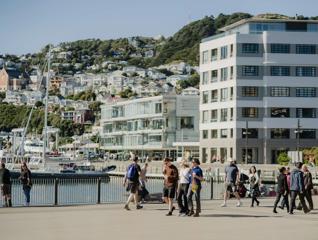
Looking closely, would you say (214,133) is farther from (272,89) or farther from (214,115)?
(272,89)

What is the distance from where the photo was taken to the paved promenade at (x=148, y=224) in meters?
18.8

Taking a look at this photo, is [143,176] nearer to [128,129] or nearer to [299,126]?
[299,126]

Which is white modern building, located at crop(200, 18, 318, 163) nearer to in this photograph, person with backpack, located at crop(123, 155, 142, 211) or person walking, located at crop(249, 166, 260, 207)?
person walking, located at crop(249, 166, 260, 207)

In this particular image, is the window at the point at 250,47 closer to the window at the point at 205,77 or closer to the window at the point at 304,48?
the window at the point at 304,48

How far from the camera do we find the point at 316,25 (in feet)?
305

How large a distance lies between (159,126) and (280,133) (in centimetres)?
2973

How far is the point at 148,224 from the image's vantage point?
21484 millimetres

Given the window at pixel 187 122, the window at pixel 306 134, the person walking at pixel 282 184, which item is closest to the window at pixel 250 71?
the window at pixel 306 134

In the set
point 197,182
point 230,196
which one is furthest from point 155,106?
point 197,182

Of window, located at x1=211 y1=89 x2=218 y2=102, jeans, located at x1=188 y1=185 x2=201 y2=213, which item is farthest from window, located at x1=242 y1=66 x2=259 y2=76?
jeans, located at x1=188 y1=185 x2=201 y2=213

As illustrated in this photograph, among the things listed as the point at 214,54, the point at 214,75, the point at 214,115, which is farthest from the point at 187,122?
the point at 214,54

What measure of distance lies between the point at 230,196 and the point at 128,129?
9412 centimetres

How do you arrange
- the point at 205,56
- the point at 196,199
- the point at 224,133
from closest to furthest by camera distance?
1. the point at 196,199
2. the point at 224,133
3. the point at 205,56

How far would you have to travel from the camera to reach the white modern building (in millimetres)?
91625
